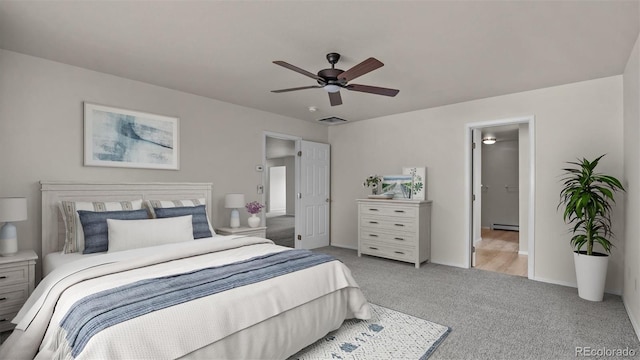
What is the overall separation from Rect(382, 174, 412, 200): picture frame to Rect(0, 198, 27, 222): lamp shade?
4.41 metres

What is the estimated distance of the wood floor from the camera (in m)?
4.45

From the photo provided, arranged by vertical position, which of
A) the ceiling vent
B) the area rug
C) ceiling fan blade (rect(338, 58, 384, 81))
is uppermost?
the ceiling vent

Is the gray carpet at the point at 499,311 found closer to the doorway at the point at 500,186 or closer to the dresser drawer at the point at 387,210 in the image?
the dresser drawer at the point at 387,210

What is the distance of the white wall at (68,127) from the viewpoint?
9.46 feet

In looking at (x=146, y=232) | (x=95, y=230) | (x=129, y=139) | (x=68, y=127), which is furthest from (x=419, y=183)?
(x=68, y=127)

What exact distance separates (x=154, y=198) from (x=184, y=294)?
89.0 inches

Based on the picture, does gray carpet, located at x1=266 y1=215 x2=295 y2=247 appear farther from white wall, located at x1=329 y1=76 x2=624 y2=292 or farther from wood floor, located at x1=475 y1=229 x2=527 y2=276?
wood floor, located at x1=475 y1=229 x2=527 y2=276

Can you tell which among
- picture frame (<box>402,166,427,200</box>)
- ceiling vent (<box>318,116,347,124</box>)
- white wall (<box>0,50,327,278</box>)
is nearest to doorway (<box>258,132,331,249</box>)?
ceiling vent (<box>318,116,347,124</box>)

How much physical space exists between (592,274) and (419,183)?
2283mm

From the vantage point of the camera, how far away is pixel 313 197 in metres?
5.81

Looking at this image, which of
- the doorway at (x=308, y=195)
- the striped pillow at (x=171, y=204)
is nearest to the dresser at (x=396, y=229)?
the doorway at (x=308, y=195)

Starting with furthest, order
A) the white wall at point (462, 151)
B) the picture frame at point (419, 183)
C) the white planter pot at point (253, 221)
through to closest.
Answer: the picture frame at point (419, 183)
the white planter pot at point (253, 221)
the white wall at point (462, 151)

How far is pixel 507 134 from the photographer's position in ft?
23.2

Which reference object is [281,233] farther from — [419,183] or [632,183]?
[632,183]
